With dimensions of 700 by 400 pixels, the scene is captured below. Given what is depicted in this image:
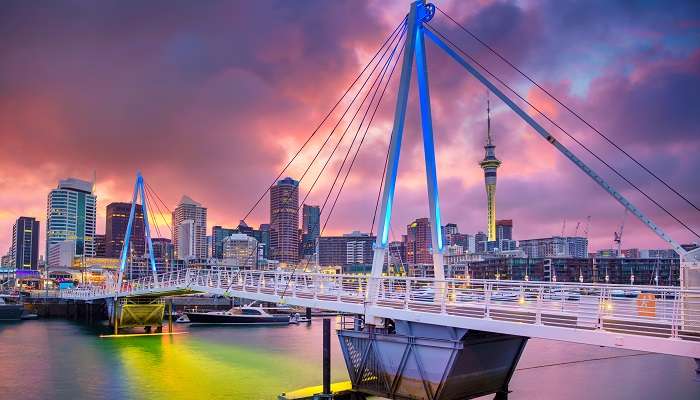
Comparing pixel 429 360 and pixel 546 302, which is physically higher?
pixel 546 302

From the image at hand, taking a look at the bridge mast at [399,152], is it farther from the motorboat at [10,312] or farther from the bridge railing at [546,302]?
the motorboat at [10,312]

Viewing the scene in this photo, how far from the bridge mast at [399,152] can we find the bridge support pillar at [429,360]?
237 cm

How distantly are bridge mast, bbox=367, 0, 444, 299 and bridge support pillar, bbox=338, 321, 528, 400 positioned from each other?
237 centimetres

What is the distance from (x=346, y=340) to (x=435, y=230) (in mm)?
6159

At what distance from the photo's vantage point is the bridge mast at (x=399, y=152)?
27.8m

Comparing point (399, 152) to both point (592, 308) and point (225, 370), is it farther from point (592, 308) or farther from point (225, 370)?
point (225, 370)

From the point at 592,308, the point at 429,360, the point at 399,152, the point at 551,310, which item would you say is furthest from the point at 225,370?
the point at 592,308

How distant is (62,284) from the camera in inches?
7697

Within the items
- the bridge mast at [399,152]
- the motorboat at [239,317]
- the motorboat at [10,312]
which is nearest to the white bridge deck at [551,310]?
the bridge mast at [399,152]

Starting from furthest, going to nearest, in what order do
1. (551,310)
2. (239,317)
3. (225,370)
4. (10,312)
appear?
(10,312), (239,317), (225,370), (551,310)

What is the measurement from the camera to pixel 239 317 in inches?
3804

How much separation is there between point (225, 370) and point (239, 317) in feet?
170

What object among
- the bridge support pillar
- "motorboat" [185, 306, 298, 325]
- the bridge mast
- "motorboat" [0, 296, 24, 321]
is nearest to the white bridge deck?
the bridge support pillar

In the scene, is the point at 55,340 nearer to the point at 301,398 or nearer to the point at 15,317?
the point at 15,317
